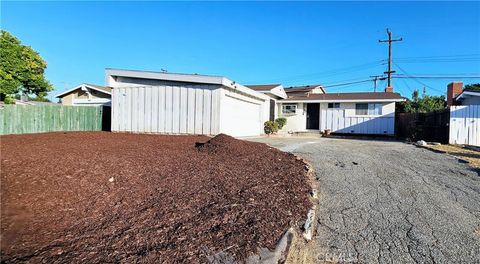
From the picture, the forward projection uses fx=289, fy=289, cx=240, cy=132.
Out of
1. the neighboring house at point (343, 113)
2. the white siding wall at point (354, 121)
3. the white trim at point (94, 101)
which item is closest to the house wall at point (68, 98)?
the white trim at point (94, 101)

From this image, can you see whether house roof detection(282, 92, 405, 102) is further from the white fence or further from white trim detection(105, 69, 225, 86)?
white trim detection(105, 69, 225, 86)

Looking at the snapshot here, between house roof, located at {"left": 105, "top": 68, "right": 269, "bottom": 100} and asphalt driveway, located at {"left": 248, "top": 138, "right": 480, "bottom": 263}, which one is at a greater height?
house roof, located at {"left": 105, "top": 68, "right": 269, "bottom": 100}

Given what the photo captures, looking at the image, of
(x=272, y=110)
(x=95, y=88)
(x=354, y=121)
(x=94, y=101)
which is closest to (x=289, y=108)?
(x=272, y=110)

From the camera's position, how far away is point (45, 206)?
349cm

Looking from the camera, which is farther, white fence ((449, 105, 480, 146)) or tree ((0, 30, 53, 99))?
tree ((0, 30, 53, 99))

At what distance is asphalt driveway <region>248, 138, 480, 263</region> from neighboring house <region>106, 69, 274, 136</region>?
648cm

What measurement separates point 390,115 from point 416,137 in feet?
13.0

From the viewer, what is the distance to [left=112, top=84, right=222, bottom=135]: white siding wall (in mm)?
12750

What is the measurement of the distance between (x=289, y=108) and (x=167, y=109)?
11.6 metres

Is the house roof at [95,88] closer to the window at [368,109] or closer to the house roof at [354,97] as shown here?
the house roof at [354,97]

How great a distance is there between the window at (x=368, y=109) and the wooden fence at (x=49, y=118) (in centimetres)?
1640

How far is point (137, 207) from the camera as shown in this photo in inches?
144

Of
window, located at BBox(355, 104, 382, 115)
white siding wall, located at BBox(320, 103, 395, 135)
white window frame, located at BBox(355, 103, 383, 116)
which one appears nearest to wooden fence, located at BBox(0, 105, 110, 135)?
white siding wall, located at BBox(320, 103, 395, 135)

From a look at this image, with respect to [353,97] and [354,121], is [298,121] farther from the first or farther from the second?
[353,97]
